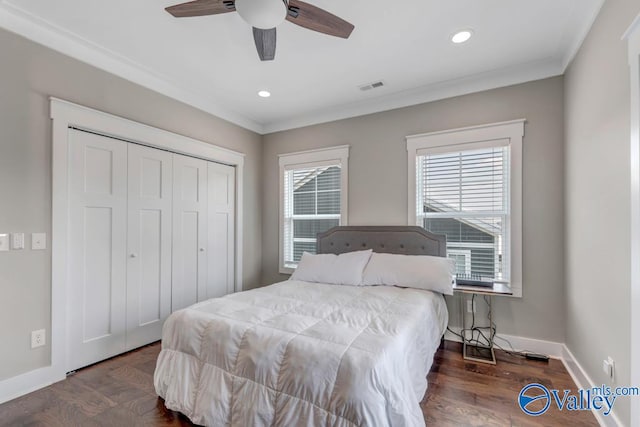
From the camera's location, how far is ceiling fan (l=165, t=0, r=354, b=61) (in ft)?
5.40

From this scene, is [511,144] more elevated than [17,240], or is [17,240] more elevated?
[511,144]

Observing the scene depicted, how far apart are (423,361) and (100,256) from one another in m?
2.79

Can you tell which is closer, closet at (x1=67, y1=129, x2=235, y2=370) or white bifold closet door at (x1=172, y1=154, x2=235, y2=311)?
closet at (x1=67, y1=129, x2=235, y2=370)

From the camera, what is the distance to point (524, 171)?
9.51 ft

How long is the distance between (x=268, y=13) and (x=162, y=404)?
2.57 meters

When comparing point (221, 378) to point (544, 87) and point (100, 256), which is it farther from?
point (544, 87)

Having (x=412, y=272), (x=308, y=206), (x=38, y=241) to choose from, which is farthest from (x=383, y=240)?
(x=38, y=241)

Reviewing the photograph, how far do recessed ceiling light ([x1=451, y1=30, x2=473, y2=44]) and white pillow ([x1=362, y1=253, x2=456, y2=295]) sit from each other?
6.27 feet

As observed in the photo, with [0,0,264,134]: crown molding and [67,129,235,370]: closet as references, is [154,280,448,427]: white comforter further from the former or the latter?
[0,0,264,134]: crown molding

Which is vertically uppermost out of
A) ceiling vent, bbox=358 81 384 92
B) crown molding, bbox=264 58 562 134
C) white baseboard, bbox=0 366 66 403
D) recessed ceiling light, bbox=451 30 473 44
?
recessed ceiling light, bbox=451 30 473 44

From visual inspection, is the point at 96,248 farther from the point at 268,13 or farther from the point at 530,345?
the point at 530,345

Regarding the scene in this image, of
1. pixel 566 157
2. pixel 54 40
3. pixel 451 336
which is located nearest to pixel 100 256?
pixel 54 40

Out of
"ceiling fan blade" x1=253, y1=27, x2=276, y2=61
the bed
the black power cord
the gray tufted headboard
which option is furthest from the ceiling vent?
the black power cord

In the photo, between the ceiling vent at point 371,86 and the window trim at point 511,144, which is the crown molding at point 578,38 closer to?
the window trim at point 511,144
